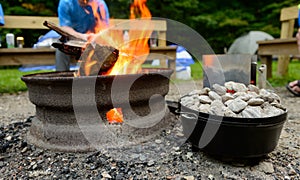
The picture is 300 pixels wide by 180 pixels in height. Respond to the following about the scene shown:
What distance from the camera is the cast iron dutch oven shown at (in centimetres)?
126

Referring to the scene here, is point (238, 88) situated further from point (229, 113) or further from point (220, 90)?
point (229, 113)

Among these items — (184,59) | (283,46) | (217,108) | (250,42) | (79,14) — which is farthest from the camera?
(250,42)

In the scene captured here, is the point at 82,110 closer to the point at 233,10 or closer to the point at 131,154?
the point at 131,154

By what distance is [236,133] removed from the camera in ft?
4.22

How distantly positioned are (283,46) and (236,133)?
3337 mm

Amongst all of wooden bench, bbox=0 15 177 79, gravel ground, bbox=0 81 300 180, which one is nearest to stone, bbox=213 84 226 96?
gravel ground, bbox=0 81 300 180

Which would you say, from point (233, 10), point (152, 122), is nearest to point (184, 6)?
point (233, 10)

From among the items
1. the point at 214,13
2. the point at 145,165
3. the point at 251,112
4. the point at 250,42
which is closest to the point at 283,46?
the point at 251,112

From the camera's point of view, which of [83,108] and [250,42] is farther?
[250,42]

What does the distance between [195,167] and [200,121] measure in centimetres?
27

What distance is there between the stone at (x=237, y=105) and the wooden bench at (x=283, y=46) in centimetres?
302

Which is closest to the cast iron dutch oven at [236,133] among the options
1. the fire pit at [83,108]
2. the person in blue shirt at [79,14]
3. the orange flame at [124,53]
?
the fire pit at [83,108]

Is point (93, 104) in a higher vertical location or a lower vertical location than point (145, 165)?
higher

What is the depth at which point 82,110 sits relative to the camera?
1.64m
